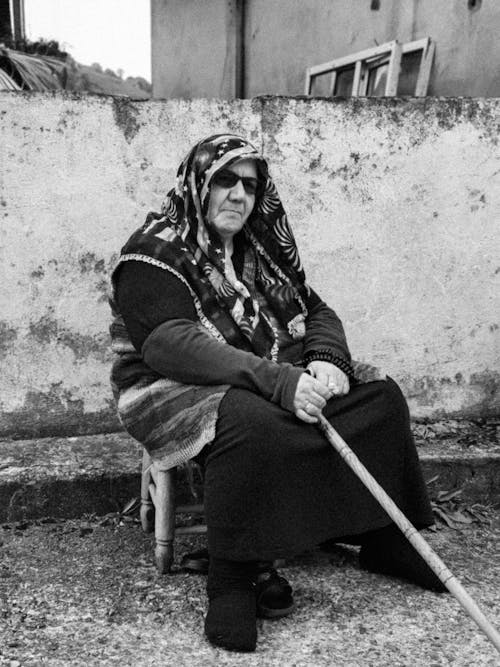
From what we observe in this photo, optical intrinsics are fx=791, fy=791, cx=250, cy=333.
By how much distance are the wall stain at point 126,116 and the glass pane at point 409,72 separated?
2.89 m

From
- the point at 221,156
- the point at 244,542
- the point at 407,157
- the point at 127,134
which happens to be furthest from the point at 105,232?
the point at 244,542

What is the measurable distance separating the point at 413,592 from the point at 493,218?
1911 millimetres

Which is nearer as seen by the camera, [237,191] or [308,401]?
[308,401]

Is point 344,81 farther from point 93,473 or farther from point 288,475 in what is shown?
point 288,475

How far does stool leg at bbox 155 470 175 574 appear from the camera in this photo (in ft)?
9.39

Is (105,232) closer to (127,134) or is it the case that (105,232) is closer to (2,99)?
(127,134)

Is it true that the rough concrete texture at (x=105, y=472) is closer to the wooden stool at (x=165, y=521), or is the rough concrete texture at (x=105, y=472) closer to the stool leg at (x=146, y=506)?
the stool leg at (x=146, y=506)

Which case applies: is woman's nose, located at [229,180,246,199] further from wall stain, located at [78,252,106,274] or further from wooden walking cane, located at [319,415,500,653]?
wall stain, located at [78,252,106,274]

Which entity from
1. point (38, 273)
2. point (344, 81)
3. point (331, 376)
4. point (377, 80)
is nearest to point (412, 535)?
point (331, 376)

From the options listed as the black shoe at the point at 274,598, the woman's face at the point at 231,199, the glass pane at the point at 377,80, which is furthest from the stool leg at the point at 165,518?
the glass pane at the point at 377,80

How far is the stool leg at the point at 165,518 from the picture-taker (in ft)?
9.39

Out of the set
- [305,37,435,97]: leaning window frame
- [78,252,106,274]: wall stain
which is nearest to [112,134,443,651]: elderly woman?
[78,252,106,274]: wall stain

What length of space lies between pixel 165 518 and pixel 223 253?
999 mm

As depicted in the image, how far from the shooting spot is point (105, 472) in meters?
3.41
